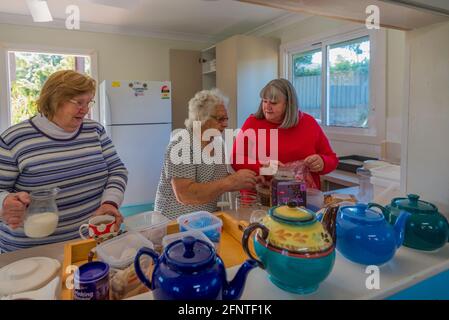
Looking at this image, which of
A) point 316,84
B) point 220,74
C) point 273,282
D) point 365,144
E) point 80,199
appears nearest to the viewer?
point 273,282

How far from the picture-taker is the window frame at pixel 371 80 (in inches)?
99.9

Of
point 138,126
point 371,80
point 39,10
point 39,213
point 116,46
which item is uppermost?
point 39,10

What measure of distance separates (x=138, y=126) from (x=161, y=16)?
1.27 metres

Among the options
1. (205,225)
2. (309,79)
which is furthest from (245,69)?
(205,225)

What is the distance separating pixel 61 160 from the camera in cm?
127

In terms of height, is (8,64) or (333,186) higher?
(8,64)

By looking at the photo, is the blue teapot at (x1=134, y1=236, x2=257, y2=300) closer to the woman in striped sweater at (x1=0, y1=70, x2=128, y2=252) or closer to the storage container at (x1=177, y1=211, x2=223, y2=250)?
the storage container at (x1=177, y1=211, x2=223, y2=250)

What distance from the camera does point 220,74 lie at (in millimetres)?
3869

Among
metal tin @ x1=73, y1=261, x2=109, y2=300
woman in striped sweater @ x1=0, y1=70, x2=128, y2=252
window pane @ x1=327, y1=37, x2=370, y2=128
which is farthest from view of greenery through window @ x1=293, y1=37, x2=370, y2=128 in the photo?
metal tin @ x1=73, y1=261, x2=109, y2=300

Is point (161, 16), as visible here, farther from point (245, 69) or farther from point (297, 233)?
point (297, 233)

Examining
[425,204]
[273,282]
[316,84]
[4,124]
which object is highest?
[316,84]

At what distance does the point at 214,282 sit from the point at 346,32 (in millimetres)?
2914
